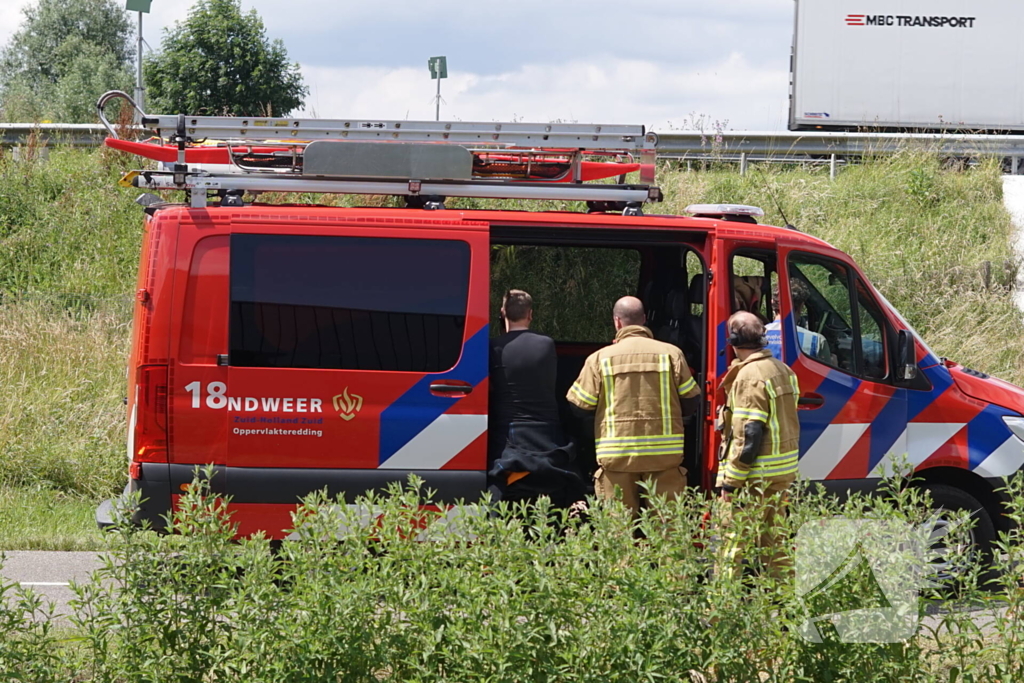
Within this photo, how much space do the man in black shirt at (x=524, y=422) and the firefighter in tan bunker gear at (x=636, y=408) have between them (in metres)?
0.21

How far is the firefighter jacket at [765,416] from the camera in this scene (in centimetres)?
539

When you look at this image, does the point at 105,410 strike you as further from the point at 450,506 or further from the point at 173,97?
the point at 173,97

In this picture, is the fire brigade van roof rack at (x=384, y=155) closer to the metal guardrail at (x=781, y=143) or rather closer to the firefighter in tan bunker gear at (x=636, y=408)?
the firefighter in tan bunker gear at (x=636, y=408)

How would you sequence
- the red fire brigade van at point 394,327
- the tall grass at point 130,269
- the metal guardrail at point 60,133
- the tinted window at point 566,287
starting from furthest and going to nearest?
the metal guardrail at point 60,133 < the tall grass at point 130,269 < the tinted window at point 566,287 < the red fire brigade van at point 394,327

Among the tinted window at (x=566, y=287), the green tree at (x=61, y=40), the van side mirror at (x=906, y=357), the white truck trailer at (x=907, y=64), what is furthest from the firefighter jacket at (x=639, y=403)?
the green tree at (x=61, y=40)

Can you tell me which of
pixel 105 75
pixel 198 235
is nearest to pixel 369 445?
pixel 198 235

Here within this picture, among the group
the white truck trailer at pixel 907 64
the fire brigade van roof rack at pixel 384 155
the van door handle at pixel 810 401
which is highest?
the white truck trailer at pixel 907 64

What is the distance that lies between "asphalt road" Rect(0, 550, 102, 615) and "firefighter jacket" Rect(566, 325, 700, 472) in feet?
9.99

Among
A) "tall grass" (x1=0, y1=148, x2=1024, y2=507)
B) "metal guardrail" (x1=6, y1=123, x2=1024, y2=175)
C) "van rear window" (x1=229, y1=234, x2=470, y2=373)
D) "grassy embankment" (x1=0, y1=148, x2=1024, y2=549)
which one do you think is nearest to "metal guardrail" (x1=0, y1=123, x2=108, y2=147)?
"metal guardrail" (x1=6, y1=123, x2=1024, y2=175)

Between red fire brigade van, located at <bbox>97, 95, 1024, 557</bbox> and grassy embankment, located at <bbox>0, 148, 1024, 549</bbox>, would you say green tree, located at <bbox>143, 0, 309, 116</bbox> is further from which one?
red fire brigade van, located at <bbox>97, 95, 1024, 557</bbox>

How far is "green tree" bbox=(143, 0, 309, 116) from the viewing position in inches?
1052

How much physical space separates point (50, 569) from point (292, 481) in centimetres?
224

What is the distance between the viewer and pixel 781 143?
Answer: 16469mm

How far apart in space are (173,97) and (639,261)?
23094 mm
